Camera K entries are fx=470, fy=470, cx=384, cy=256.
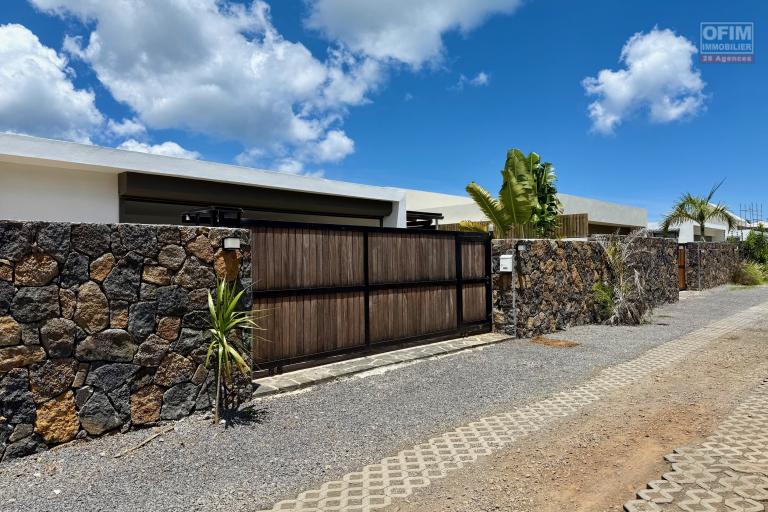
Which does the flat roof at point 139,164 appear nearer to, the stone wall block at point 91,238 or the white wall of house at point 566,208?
the stone wall block at point 91,238

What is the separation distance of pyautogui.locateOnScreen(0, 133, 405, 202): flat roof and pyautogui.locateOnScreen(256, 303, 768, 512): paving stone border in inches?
327

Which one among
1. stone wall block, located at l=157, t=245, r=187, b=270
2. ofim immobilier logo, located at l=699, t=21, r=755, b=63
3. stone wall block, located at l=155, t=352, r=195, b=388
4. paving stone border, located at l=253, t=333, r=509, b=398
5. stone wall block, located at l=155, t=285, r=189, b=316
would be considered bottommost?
paving stone border, located at l=253, t=333, r=509, b=398

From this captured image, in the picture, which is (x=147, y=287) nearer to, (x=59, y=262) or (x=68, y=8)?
(x=59, y=262)

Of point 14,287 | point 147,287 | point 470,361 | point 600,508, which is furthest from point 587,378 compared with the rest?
point 14,287

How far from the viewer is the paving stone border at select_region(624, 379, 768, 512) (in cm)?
315

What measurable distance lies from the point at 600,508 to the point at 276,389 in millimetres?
3849

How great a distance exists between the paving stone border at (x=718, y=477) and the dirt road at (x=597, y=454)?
13cm

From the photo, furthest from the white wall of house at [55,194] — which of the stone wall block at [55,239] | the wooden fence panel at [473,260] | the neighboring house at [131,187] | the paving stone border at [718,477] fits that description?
the paving stone border at [718,477]

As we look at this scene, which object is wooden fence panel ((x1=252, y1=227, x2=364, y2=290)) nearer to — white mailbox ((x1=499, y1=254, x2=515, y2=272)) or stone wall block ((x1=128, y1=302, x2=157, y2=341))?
stone wall block ((x1=128, y1=302, x2=157, y2=341))

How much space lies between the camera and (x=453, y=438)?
4.50 metres

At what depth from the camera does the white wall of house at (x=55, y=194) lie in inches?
347

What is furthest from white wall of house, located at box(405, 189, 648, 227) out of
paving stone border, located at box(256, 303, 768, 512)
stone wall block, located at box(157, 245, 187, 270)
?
stone wall block, located at box(157, 245, 187, 270)

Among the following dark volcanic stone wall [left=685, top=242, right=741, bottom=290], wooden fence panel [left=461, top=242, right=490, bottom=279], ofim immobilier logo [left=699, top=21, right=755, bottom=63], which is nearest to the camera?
wooden fence panel [left=461, top=242, right=490, bottom=279]

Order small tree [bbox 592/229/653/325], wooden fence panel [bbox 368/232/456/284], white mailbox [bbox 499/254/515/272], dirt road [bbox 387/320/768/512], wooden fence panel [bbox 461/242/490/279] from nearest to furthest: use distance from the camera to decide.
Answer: dirt road [bbox 387/320/768/512], wooden fence panel [bbox 368/232/456/284], wooden fence panel [bbox 461/242/490/279], white mailbox [bbox 499/254/515/272], small tree [bbox 592/229/653/325]
